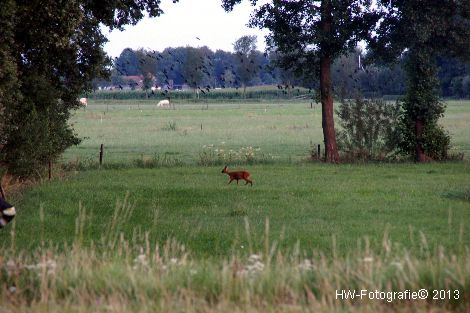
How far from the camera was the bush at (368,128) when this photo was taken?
43406mm

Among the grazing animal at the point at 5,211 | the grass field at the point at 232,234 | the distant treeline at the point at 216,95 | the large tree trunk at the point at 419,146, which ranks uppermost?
the grazing animal at the point at 5,211

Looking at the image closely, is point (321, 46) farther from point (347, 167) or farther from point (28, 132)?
point (28, 132)

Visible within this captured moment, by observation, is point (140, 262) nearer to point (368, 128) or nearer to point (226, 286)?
point (226, 286)

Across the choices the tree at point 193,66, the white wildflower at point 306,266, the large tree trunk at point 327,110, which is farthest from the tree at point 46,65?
the tree at point 193,66

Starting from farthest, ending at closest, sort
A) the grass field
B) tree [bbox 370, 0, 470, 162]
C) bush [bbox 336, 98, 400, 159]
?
bush [bbox 336, 98, 400, 159] → tree [bbox 370, 0, 470, 162] → the grass field

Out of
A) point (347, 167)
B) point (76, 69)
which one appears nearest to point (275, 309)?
point (76, 69)

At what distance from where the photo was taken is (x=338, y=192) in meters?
27.6

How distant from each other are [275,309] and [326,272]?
118 cm

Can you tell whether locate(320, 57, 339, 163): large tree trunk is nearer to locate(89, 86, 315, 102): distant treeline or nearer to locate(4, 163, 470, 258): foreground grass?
locate(4, 163, 470, 258): foreground grass

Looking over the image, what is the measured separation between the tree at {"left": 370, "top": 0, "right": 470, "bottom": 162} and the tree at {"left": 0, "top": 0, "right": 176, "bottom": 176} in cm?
1359

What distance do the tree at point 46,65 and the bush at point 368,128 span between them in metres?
14.3

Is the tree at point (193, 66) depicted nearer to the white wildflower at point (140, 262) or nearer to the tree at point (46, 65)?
the tree at point (46, 65)

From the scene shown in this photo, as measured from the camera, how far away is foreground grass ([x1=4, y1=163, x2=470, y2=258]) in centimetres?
1766

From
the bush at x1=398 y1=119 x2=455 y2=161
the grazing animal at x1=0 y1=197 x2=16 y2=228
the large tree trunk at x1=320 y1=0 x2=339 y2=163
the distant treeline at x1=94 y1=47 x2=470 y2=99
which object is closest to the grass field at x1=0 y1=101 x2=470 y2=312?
the grazing animal at x1=0 y1=197 x2=16 y2=228
